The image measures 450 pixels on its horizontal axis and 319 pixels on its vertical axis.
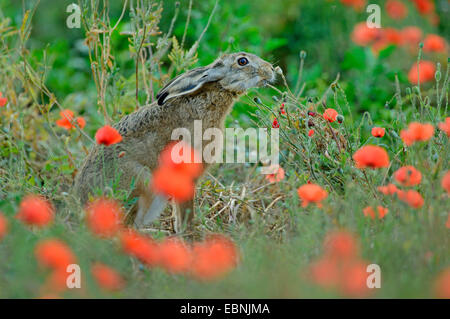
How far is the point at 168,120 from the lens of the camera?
499 cm

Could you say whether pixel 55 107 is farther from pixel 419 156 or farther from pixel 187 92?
pixel 419 156

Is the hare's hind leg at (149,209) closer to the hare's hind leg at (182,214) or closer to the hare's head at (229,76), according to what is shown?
the hare's hind leg at (182,214)

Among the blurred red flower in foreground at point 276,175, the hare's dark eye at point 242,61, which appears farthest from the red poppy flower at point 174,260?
the hare's dark eye at point 242,61

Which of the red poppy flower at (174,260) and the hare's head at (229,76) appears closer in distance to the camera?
the red poppy flower at (174,260)

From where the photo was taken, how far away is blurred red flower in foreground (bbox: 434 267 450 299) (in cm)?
294

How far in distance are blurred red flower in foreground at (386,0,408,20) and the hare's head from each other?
4160 millimetres

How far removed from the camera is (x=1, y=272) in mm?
3498

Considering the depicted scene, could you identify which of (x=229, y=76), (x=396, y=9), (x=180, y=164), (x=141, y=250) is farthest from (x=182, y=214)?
(x=396, y=9)

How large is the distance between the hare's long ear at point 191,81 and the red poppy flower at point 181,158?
358mm

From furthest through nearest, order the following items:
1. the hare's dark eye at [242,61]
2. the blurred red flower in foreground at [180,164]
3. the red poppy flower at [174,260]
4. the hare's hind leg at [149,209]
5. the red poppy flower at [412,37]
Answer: the red poppy flower at [412,37] → the hare's dark eye at [242,61] → the hare's hind leg at [149,209] → the blurred red flower in foreground at [180,164] → the red poppy flower at [174,260]

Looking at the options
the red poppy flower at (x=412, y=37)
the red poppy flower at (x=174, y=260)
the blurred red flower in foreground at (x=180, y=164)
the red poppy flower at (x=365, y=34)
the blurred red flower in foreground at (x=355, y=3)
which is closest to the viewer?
the red poppy flower at (x=174, y=260)

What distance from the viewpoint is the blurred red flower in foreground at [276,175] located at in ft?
16.1

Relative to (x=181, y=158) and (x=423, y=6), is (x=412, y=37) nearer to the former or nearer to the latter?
(x=423, y=6)

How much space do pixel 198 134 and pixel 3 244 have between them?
5.77ft
